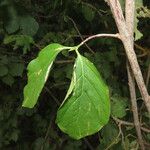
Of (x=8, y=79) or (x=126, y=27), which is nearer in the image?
(x=126, y=27)

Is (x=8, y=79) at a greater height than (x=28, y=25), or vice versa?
(x=28, y=25)

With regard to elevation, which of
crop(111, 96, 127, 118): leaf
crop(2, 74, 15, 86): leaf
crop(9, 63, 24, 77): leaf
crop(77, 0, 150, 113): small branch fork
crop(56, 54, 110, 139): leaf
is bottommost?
crop(2, 74, 15, 86): leaf

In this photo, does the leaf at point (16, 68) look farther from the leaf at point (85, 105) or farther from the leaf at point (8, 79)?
the leaf at point (85, 105)

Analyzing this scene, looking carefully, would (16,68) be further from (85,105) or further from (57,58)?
(85,105)

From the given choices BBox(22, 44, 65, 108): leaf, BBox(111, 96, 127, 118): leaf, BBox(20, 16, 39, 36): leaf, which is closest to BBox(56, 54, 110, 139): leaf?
BBox(22, 44, 65, 108): leaf

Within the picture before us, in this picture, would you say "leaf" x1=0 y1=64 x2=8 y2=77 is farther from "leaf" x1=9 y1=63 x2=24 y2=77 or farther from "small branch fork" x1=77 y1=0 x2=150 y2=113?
"small branch fork" x1=77 y1=0 x2=150 y2=113

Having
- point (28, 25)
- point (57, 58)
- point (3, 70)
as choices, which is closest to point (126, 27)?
point (28, 25)

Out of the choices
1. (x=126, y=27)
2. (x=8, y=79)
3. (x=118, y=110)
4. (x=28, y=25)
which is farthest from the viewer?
(x=8, y=79)

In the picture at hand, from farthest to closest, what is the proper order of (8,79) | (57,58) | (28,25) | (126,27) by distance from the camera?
(57,58)
(8,79)
(28,25)
(126,27)
